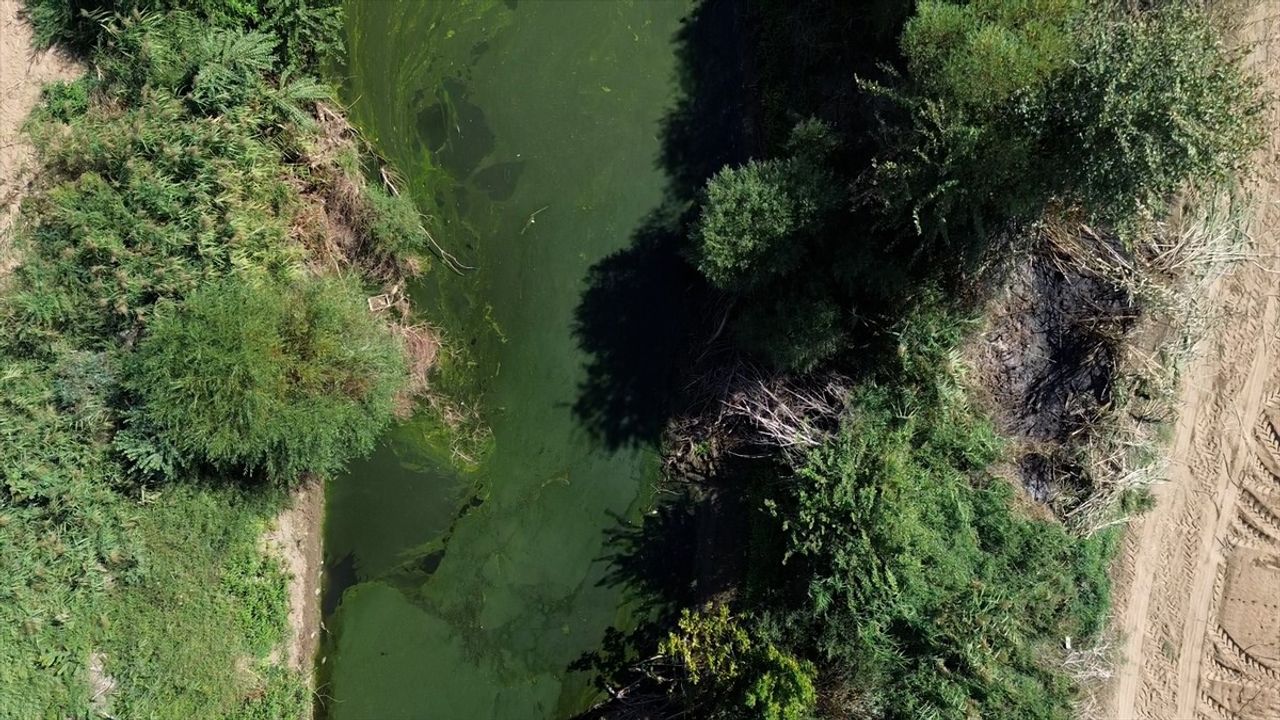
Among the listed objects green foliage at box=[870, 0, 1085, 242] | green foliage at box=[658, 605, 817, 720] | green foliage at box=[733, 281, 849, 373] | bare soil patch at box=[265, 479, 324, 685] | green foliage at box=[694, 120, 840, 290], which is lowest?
bare soil patch at box=[265, 479, 324, 685]

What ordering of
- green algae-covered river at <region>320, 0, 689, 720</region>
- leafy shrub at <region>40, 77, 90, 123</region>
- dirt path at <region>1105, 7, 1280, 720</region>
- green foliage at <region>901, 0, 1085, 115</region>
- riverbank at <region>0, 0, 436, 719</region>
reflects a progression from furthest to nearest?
green algae-covered river at <region>320, 0, 689, 720</region>
dirt path at <region>1105, 7, 1280, 720</region>
leafy shrub at <region>40, 77, 90, 123</region>
riverbank at <region>0, 0, 436, 719</region>
green foliage at <region>901, 0, 1085, 115</region>

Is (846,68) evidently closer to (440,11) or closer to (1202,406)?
(440,11)

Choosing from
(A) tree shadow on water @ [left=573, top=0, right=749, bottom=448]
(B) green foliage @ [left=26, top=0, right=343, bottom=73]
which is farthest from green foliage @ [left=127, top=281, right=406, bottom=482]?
(B) green foliage @ [left=26, top=0, right=343, bottom=73]

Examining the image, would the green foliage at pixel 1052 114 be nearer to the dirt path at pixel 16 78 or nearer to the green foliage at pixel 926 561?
the green foliage at pixel 926 561

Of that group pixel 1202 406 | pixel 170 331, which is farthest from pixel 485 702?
pixel 1202 406

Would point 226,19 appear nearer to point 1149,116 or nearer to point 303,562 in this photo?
point 303,562

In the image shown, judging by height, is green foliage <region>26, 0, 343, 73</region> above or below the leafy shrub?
above

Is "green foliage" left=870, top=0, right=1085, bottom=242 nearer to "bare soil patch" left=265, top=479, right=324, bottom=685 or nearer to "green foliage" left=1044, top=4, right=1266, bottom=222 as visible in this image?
"green foliage" left=1044, top=4, right=1266, bottom=222
